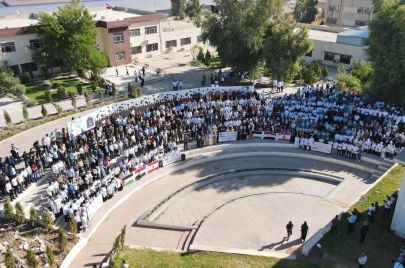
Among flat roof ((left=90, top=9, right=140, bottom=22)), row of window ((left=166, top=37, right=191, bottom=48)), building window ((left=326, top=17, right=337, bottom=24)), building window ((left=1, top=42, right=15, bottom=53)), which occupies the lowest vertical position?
row of window ((left=166, top=37, right=191, bottom=48))

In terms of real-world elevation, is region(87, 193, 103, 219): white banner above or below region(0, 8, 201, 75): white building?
below

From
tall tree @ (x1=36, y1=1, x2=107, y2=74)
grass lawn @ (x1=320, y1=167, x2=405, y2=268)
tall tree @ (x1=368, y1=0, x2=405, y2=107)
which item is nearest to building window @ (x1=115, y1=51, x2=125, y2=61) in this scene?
tall tree @ (x1=36, y1=1, x2=107, y2=74)

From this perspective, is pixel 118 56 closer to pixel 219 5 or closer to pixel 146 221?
pixel 219 5

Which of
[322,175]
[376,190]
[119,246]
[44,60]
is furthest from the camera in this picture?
[44,60]

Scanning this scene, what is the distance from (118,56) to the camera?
1852 inches

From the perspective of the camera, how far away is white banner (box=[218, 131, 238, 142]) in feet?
88.3

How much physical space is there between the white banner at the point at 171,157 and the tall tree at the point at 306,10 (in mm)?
62353

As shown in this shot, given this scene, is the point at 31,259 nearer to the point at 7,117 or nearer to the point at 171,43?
the point at 7,117

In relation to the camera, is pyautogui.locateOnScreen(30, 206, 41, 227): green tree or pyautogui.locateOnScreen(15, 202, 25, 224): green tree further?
pyautogui.locateOnScreen(15, 202, 25, 224): green tree

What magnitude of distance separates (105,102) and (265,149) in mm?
15607

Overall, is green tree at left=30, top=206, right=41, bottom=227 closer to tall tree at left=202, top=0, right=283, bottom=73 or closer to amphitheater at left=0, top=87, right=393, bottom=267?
amphitheater at left=0, top=87, right=393, bottom=267

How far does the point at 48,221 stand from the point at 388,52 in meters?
26.1

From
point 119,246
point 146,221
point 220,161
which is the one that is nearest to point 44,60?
point 220,161

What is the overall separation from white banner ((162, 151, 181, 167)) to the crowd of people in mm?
408
